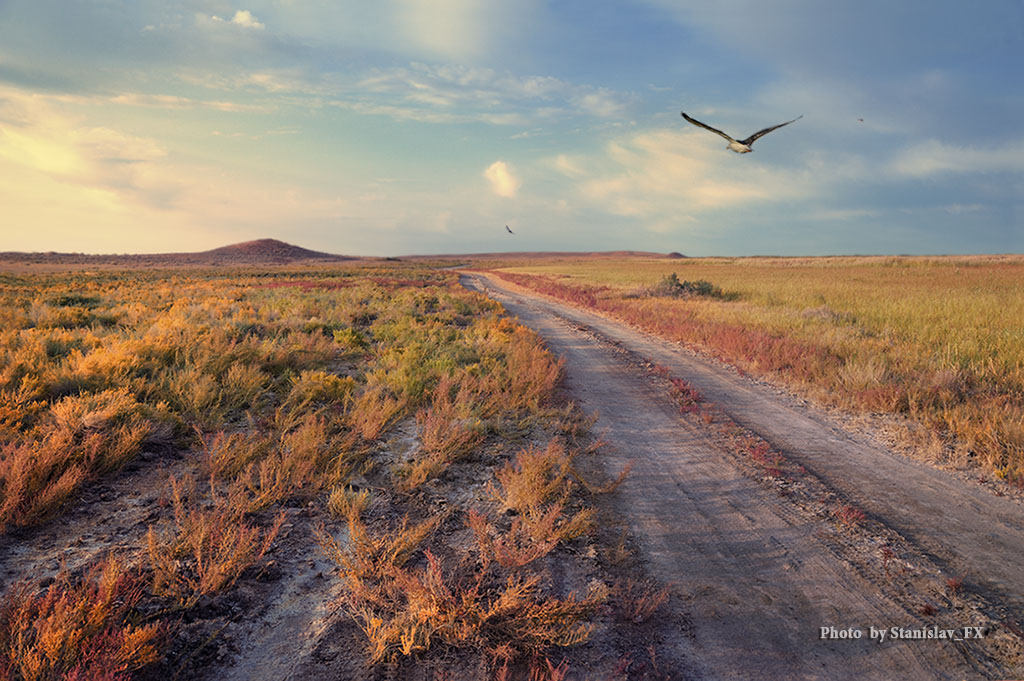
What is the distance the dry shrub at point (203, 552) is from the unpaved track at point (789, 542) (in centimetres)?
324

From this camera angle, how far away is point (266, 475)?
4.57m

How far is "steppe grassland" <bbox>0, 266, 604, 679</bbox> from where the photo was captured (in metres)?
2.92

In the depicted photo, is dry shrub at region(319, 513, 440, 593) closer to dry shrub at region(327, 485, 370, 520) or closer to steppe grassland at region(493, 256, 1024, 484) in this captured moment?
dry shrub at region(327, 485, 370, 520)

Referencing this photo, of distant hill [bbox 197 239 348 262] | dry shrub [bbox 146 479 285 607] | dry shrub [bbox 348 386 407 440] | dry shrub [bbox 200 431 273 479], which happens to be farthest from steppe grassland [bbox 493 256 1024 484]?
distant hill [bbox 197 239 348 262]

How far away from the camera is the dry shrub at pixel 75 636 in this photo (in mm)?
2377

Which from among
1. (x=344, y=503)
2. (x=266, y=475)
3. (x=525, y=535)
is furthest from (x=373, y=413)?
(x=525, y=535)

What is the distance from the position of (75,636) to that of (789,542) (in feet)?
17.2

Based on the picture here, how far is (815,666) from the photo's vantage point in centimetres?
295

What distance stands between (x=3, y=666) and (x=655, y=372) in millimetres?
10085

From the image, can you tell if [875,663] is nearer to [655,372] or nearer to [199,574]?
[199,574]

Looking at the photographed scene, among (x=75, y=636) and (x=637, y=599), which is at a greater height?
(x=75, y=636)

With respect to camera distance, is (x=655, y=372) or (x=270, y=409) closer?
(x=270, y=409)

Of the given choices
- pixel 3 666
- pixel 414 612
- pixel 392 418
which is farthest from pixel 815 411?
pixel 3 666

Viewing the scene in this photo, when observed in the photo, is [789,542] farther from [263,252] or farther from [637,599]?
[263,252]
